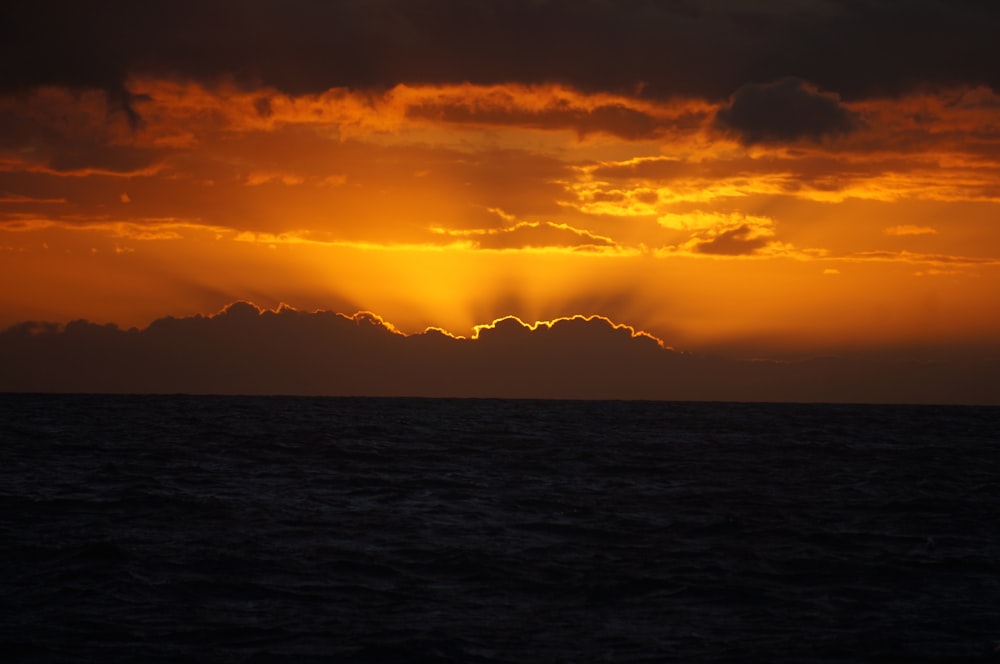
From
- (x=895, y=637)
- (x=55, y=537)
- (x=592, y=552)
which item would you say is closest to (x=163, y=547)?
(x=55, y=537)

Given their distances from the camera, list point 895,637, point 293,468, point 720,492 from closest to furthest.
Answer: point 895,637 → point 720,492 → point 293,468

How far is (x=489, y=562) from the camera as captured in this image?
22078mm

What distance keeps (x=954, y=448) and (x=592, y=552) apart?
46.1 metres

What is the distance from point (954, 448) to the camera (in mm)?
62500

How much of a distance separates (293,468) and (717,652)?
27.9m

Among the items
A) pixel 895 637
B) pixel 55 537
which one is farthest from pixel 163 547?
pixel 895 637

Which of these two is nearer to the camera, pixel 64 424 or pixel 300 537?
pixel 300 537

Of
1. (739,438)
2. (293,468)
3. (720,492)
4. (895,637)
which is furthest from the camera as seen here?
(739,438)

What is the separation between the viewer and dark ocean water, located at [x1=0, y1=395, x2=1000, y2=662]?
53.1 feet

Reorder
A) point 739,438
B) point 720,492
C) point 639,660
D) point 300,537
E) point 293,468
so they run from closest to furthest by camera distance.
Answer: point 639,660
point 300,537
point 720,492
point 293,468
point 739,438

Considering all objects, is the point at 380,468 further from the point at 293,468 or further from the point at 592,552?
the point at 592,552

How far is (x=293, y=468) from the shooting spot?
41312mm

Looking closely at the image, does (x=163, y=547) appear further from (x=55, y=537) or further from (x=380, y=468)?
(x=380, y=468)

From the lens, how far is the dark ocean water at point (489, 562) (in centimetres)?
1619
